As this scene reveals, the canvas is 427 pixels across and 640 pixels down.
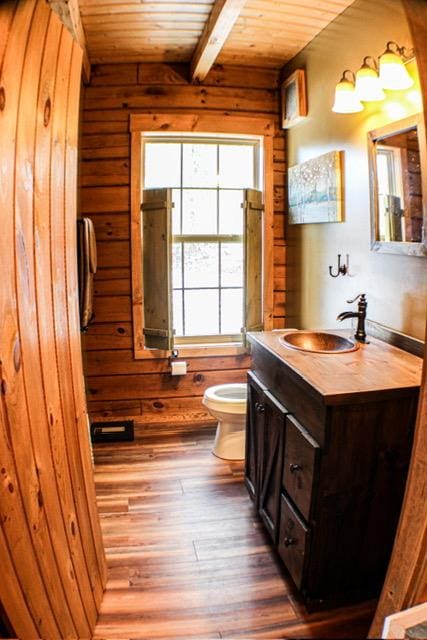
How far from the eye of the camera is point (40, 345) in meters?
1.29

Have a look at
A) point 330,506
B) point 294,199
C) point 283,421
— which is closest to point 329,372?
point 283,421

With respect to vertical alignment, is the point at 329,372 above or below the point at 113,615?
above

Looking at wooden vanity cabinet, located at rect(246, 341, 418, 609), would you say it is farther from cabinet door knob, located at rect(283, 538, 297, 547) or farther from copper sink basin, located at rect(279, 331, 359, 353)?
copper sink basin, located at rect(279, 331, 359, 353)

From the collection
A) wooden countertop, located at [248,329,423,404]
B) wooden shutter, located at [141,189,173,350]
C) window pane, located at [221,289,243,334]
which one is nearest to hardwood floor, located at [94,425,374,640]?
wooden countertop, located at [248,329,423,404]

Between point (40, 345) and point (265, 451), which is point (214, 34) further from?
point (265, 451)

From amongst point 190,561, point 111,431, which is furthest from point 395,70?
point 111,431

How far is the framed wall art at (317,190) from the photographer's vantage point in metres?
2.56

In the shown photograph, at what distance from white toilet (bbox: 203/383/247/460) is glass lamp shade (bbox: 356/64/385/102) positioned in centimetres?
171

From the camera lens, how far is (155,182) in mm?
3336

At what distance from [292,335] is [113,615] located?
1417 mm

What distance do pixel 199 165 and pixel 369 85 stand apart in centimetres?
155

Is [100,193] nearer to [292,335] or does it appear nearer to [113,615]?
[292,335]

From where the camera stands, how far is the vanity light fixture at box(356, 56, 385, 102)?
2035mm

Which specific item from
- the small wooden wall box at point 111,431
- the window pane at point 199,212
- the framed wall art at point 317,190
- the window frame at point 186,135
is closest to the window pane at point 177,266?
the window pane at point 199,212
